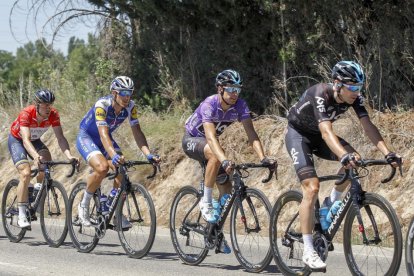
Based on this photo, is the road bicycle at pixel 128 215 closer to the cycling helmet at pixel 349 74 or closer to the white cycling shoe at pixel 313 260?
the white cycling shoe at pixel 313 260

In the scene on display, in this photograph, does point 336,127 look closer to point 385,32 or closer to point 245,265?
point 385,32

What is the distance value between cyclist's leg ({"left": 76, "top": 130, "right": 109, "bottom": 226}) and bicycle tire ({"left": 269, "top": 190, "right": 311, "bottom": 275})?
283 cm

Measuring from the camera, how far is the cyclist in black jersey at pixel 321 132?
7793 millimetres

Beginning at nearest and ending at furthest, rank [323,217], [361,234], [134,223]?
[361,234] < [323,217] < [134,223]

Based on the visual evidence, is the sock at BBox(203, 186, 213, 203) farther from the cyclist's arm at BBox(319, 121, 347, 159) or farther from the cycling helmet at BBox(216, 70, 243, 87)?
the cyclist's arm at BBox(319, 121, 347, 159)

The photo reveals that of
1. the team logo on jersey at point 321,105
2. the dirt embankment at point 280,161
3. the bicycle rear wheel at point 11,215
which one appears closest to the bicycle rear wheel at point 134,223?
the bicycle rear wheel at point 11,215

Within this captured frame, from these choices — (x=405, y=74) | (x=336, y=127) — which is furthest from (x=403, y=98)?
(x=336, y=127)

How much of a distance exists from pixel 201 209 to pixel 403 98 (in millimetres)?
6451

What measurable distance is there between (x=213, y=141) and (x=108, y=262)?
2.00m

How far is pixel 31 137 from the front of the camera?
12508 millimetres

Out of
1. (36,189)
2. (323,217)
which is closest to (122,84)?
(36,189)

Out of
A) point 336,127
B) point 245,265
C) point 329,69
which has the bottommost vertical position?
point 245,265

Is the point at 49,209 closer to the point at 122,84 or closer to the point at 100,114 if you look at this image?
the point at 100,114

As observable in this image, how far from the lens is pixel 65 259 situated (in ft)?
34.0
